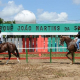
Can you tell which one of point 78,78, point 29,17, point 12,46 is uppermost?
point 29,17

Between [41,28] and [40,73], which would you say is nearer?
[40,73]

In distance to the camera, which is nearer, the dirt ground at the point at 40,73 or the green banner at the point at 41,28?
the dirt ground at the point at 40,73

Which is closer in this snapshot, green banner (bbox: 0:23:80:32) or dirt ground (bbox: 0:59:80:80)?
dirt ground (bbox: 0:59:80:80)

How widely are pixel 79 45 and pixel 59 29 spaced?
766 cm

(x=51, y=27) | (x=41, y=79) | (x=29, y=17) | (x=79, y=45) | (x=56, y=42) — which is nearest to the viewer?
(x=41, y=79)

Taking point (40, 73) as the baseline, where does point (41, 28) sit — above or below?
above

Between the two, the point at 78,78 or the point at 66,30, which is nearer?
the point at 78,78

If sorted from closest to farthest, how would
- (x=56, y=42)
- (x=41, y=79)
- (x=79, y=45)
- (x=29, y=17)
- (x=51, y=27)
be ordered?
(x=41, y=79) < (x=79, y=45) < (x=51, y=27) < (x=56, y=42) < (x=29, y=17)

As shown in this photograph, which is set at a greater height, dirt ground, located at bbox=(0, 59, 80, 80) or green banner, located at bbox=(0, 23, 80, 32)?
green banner, located at bbox=(0, 23, 80, 32)

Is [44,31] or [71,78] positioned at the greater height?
[44,31]

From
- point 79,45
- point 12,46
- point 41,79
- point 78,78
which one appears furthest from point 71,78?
point 12,46

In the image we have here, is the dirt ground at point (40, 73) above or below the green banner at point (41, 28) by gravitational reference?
below

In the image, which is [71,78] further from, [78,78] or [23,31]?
[23,31]

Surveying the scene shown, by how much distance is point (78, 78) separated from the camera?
7574mm
